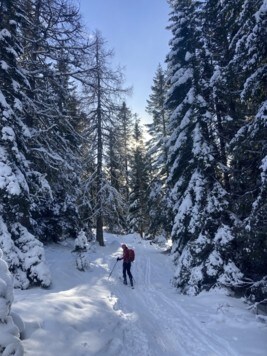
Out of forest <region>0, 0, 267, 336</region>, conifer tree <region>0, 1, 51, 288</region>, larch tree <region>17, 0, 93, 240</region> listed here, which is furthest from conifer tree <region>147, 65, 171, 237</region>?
conifer tree <region>0, 1, 51, 288</region>

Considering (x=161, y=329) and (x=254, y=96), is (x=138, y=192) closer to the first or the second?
(x=254, y=96)

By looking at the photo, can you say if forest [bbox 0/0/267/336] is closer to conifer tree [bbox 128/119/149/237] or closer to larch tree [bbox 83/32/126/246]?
larch tree [bbox 83/32/126/246]

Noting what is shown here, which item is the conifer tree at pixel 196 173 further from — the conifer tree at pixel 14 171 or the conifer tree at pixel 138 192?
the conifer tree at pixel 138 192

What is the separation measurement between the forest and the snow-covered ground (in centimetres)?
101

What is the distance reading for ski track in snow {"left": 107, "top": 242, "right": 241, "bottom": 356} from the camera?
24.7 feet

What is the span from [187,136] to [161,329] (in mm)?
9321

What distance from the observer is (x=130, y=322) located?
9.20 metres

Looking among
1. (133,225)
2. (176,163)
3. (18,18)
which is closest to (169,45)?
(176,163)

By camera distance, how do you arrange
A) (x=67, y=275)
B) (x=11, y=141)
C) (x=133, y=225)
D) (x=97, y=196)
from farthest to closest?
1. (x=133, y=225)
2. (x=97, y=196)
3. (x=67, y=275)
4. (x=11, y=141)

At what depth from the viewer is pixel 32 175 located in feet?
43.2

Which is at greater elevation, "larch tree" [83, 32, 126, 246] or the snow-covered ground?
"larch tree" [83, 32, 126, 246]

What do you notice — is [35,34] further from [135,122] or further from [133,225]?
[135,122]

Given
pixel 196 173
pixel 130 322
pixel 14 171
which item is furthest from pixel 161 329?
pixel 196 173

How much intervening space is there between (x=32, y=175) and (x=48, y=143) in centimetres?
177
